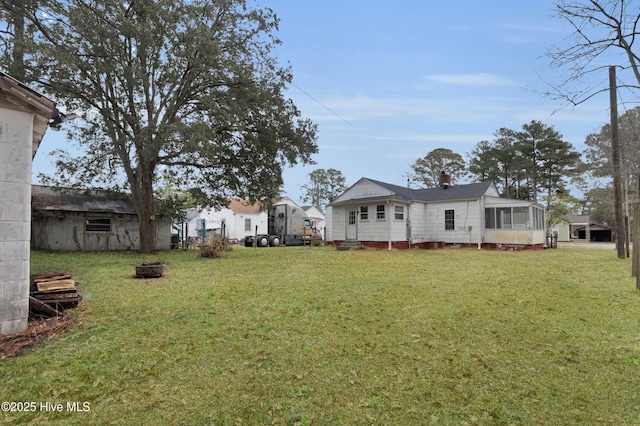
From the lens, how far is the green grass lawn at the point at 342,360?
101 inches

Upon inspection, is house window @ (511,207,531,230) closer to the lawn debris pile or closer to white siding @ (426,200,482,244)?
white siding @ (426,200,482,244)

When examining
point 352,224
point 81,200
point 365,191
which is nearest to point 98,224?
point 81,200

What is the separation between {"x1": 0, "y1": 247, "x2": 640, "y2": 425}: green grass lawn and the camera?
2.56 m

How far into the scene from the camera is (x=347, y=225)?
20250 mm

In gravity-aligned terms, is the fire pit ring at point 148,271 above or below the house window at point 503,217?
below

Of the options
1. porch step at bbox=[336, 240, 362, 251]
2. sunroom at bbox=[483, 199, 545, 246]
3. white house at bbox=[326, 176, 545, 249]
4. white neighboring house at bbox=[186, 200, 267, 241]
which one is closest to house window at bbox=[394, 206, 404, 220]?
white house at bbox=[326, 176, 545, 249]

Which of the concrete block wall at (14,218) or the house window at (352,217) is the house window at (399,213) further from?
the concrete block wall at (14,218)

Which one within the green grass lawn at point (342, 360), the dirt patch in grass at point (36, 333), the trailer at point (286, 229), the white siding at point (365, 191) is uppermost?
the white siding at point (365, 191)

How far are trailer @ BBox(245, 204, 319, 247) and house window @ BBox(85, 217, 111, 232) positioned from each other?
9346 mm

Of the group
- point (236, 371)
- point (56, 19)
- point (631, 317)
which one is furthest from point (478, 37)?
point (56, 19)

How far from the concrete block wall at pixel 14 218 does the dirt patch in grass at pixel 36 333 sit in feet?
0.60

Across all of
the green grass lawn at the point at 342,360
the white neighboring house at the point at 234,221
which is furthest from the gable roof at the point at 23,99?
the white neighboring house at the point at 234,221

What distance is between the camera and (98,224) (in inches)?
689

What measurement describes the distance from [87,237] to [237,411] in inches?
728
